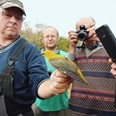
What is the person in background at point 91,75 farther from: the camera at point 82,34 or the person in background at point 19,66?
the person in background at point 19,66

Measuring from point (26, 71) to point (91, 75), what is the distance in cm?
115

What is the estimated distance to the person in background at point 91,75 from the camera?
3.86 metres

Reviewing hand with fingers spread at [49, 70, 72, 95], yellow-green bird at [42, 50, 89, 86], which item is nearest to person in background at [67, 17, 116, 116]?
hand with fingers spread at [49, 70, 72, 95]

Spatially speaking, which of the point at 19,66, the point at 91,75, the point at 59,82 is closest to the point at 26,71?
the point at 19,66

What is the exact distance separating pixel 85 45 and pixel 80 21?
1.09 ft

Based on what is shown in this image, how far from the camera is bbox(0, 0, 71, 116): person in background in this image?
2996mm

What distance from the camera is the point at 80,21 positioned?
4.27 meters

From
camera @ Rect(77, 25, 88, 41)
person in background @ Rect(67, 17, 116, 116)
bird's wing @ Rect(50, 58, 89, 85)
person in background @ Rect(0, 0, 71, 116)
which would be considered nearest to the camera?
bird's wing @ Rect(50, 58, 89, 85)

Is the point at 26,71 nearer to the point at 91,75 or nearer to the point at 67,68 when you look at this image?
the point at 67,68

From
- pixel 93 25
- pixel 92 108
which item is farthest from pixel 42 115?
pixel 93 25

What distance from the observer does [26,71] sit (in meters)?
3.10

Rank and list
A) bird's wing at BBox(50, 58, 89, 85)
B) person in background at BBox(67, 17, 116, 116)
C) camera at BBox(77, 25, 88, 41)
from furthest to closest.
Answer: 1. camera at BBox(77, 25, 88, 41)
2. person in background at BBox(67, 17, 116, 116)
3. bird's wing at BBox(50, 58, 89, 85)

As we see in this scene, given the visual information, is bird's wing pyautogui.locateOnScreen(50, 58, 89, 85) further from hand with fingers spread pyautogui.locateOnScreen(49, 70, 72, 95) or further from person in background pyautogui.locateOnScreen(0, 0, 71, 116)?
person in background pyautogui.locateOnScreen(0, 0, 71, 116)

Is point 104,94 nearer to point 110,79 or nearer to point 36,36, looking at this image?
point 110,79
